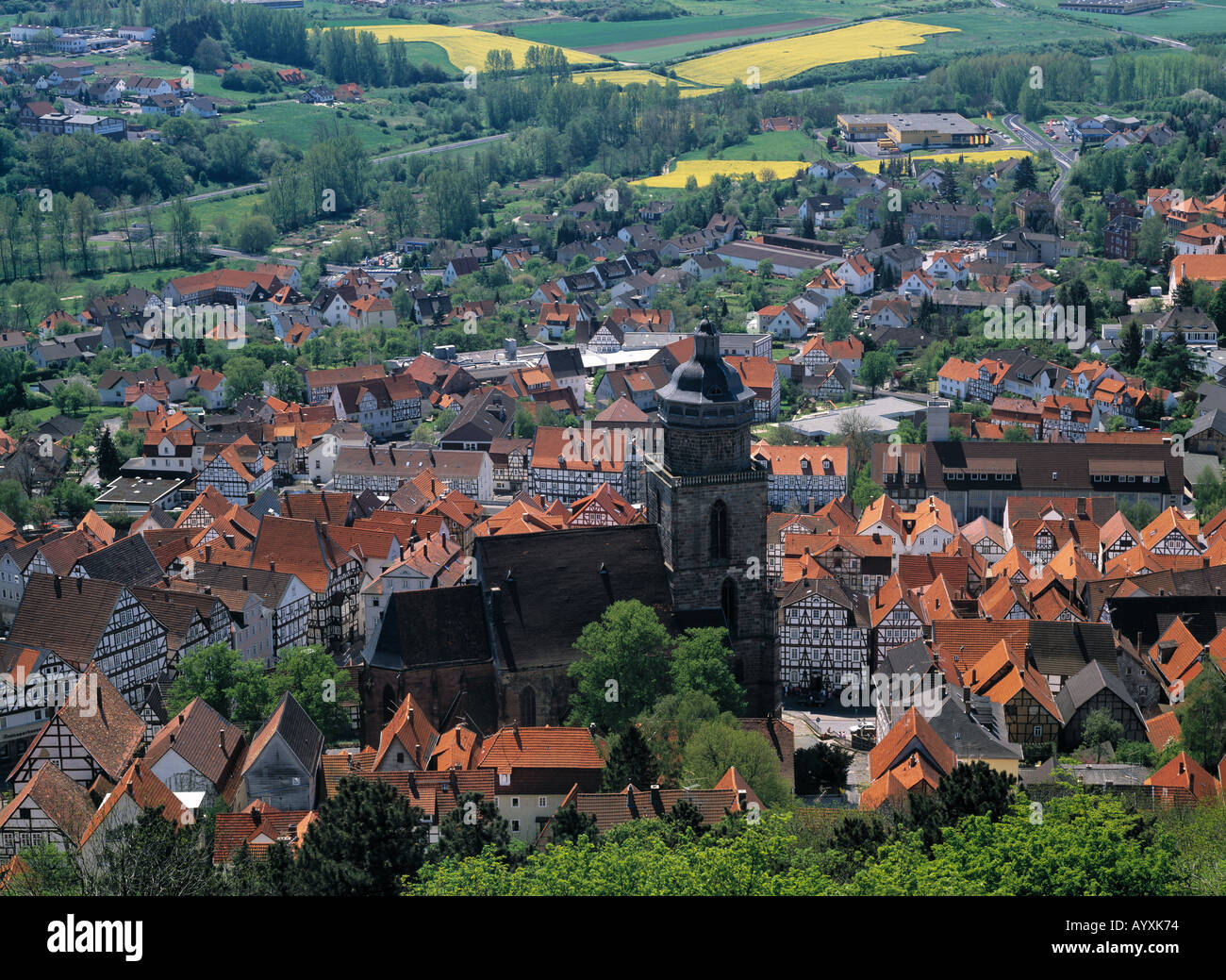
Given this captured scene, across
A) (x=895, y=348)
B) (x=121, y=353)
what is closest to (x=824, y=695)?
(x=895, y=348)

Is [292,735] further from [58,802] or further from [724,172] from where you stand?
[724,172]

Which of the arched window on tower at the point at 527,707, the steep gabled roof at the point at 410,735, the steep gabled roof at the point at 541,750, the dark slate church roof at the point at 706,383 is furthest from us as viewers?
the arched window on tower at the point at 527,707

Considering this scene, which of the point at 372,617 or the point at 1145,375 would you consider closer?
the point at 372,617

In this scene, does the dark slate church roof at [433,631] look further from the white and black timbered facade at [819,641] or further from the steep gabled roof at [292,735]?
the white and black timbered facade at [819,641]

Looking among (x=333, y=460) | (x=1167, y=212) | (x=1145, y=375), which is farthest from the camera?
(x=1167, y=212)

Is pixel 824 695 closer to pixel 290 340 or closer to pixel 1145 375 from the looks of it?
pixel 1145 375

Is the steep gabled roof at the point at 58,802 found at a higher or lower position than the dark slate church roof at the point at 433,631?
lower

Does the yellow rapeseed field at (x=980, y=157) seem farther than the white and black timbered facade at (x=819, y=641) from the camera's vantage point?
Yes

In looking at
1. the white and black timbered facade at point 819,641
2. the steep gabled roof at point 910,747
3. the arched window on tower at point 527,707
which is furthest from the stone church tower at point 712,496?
the white and black timbered facade at point 819,641
